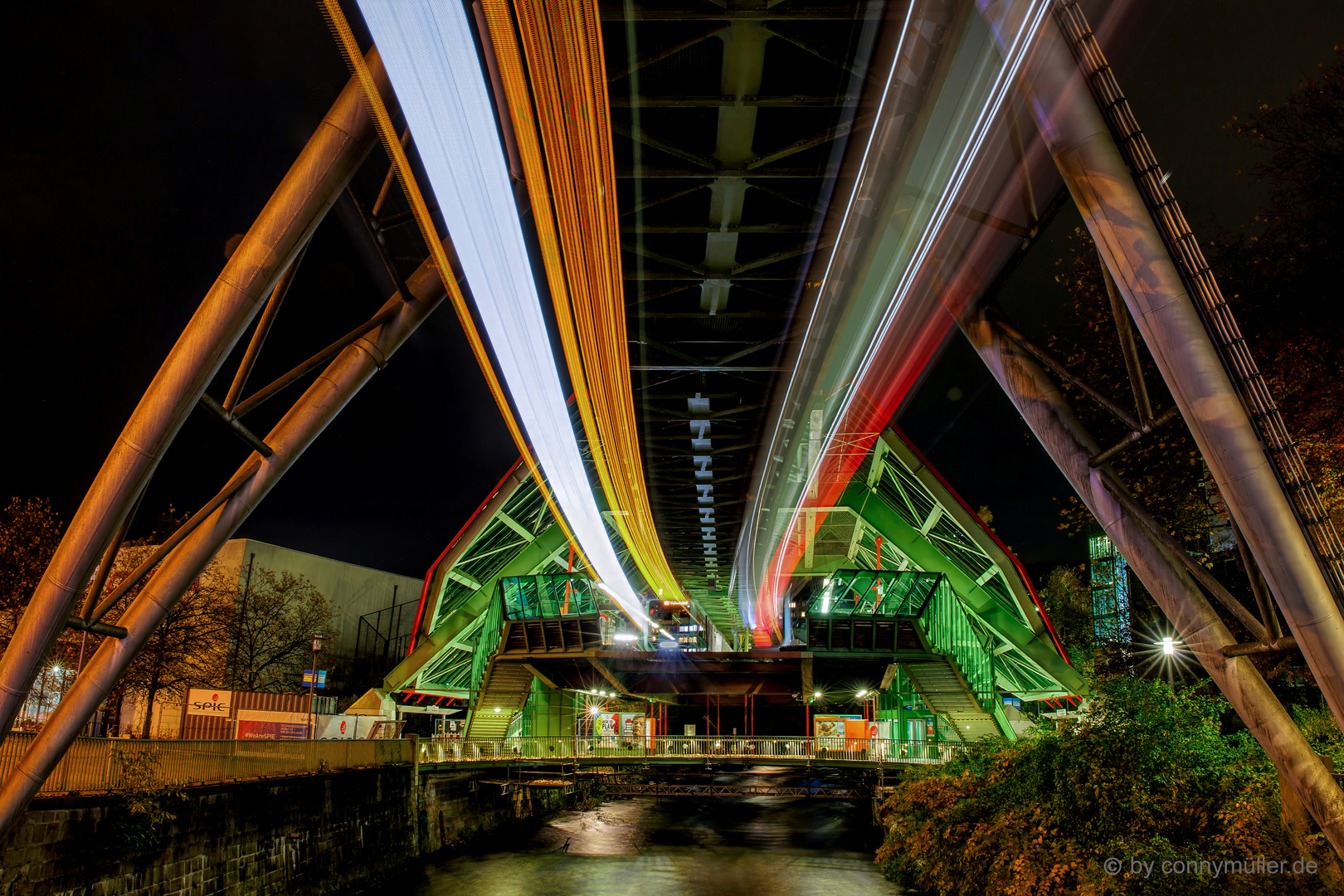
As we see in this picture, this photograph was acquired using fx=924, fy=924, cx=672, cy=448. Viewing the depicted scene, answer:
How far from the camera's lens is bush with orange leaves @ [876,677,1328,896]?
13.0 metres

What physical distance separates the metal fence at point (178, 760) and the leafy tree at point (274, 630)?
26.8 meters

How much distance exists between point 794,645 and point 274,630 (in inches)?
1234

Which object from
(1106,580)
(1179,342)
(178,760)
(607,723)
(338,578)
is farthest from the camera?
(1106,580)

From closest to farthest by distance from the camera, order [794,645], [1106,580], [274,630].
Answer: [794,645]
[274,630]
[1106,580]

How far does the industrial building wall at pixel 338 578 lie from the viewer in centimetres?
5247

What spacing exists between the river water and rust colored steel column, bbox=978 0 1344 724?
63.2 ft

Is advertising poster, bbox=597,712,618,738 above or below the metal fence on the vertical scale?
below

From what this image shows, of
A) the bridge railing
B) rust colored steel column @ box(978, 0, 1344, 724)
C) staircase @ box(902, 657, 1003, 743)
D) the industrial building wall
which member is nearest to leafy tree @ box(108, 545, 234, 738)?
the industrial building wall

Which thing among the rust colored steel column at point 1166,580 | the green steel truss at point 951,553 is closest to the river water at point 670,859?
the green steel truss at point 951,553

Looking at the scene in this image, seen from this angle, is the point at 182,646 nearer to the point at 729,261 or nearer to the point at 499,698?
the point at 499,698

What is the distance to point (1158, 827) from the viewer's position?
1409cm

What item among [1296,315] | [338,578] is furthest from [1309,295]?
[338,578]

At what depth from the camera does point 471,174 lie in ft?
33.7

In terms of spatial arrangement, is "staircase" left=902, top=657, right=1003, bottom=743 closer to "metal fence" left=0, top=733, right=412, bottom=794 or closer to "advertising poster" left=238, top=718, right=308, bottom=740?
"metal fence" left=0, top=733, right=412, bottom=794
